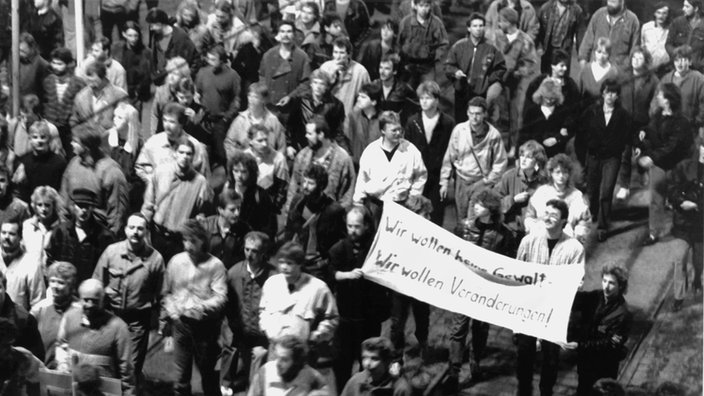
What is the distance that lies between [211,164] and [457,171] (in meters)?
2.35

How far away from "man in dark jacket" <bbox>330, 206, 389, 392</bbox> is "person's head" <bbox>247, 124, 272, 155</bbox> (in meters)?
1.57

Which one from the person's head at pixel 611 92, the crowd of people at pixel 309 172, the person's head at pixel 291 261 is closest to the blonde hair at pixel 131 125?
the crowd of people at pixel 309 172

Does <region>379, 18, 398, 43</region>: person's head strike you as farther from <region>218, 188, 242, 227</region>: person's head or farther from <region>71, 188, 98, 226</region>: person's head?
<region>71, 188, 98, 226</region>: person's head

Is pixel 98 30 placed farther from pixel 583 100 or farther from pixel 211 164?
pixel 583 100

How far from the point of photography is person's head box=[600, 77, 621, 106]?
1773 centimetres

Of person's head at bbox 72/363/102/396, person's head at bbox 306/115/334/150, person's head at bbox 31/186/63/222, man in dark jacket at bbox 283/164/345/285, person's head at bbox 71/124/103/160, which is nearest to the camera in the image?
person's head at bbox 72/363/102/396

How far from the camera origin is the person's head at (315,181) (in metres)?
16.0

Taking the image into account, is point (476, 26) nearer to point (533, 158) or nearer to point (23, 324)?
point (533, 158)

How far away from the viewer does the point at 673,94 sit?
58.2 ft

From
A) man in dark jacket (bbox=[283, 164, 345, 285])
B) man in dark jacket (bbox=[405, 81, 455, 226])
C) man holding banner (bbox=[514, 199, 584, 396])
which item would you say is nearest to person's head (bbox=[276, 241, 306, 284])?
man in dark jacket (bbox=[283, 164, 345, 285])

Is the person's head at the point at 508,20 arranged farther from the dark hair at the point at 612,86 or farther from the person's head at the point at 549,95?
the dark hair at the point at 612,86

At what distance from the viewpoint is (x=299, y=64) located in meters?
18.8

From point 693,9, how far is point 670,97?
1356mm

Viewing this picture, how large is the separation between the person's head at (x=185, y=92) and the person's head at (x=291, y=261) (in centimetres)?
329
